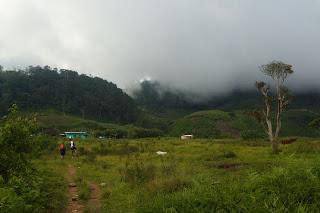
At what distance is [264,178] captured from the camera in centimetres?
1142

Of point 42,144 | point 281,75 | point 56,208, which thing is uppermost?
point 281,75

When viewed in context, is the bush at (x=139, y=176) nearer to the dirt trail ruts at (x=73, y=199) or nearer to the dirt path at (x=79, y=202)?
the dirt path at (x=79, y=202)

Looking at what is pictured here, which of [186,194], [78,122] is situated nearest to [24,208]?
[186,194]

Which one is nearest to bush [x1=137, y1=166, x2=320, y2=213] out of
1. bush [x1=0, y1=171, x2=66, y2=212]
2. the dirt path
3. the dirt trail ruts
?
bush [x1=0, y1=171, x2=66, y2=212]

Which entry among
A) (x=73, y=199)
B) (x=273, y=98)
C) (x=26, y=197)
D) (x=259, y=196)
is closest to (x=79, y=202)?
(x=73, y=199)

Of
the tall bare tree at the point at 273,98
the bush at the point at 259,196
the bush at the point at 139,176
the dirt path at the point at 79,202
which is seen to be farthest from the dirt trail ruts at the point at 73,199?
the tall bare tree at the point at 273,98

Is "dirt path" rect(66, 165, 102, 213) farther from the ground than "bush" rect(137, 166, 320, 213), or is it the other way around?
"bush" rect(137, 166, 320, 213)

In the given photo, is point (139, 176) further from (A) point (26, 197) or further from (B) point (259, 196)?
(B) point (259, 196)

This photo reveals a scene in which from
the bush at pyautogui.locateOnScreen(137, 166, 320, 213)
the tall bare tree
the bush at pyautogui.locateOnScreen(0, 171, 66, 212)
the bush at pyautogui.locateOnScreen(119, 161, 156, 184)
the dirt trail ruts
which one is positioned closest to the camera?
the bush at pyautogui.locateOnScreen(137, 166, 320, 213)

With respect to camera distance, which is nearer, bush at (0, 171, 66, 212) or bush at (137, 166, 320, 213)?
bush at (137, 166, 320, 213)

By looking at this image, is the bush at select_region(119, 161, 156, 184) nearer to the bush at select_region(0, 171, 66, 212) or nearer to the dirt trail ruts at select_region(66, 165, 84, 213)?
the dirt trail ruts at select_region(66, 165, 84, 213)

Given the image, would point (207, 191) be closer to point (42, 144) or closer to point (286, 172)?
point (286, 172)

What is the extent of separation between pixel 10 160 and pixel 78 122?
17499cm

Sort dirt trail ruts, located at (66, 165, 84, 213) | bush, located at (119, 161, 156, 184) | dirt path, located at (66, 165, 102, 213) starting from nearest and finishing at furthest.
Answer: dirt path, located at (66, 165, 102, 213) → dirt trail ruts, located at (66, 165, 84, 213) → bush, located at (119, 161, 156, 184)
